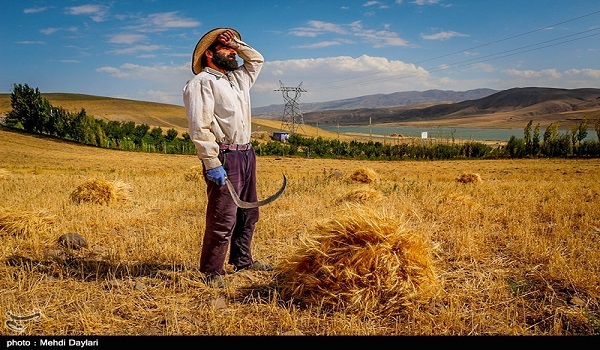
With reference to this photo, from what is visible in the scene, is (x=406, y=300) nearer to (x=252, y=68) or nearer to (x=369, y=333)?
(x=369, y=333)

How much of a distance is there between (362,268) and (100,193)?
21.2 feet

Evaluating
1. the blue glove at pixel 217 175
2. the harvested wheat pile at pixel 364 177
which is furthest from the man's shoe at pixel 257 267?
the harvested wheat pile at pixel 364 177

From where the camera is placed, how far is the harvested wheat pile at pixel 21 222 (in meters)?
5.38

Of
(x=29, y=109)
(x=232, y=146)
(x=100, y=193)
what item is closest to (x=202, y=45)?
(x=232, y=146)

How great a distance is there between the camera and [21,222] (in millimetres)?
5461

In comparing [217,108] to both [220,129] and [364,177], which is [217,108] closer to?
[220,129]

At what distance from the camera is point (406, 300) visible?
3.29 metres

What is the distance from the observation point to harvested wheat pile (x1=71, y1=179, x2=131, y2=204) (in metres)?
7.95

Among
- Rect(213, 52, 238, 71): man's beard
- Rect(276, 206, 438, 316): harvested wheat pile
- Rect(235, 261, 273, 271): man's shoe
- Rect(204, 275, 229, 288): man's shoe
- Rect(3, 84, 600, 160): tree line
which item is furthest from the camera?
Rect(3, 84, 600, 160): tree line

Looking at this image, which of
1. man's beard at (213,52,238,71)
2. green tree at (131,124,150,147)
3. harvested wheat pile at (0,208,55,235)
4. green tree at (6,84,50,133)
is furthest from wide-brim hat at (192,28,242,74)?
green tree at (6,84,50,133)

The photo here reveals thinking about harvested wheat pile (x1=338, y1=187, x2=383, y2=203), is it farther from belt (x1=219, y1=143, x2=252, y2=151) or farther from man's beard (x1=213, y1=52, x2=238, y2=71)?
man's beard (x1=213, y1=52, x2=238, y2=71)

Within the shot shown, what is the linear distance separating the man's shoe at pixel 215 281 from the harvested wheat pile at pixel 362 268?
Answer: 1.87ft

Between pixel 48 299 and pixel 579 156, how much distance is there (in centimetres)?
3856
